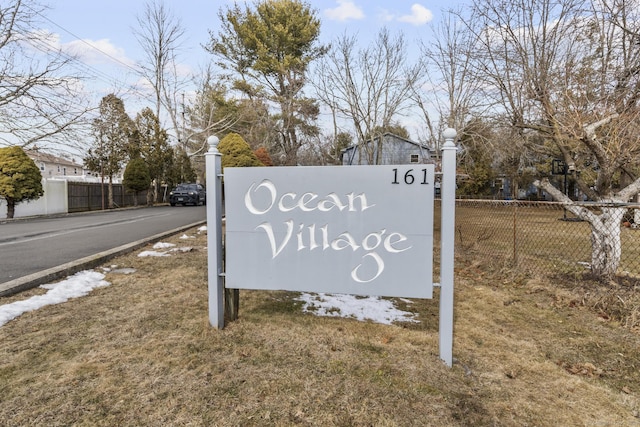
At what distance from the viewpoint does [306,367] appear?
7.73 ft

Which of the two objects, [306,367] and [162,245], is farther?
[162,245]

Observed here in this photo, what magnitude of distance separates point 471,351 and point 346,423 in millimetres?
1317

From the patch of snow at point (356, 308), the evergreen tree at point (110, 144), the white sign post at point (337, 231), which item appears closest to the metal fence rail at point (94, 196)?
the evergreen tree at point (110, 144)

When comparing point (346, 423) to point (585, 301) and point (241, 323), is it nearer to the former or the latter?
point (241, 323)

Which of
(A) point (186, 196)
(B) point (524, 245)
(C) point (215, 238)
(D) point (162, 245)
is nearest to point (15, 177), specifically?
(A) point (186, 196)

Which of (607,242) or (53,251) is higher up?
(607,242)

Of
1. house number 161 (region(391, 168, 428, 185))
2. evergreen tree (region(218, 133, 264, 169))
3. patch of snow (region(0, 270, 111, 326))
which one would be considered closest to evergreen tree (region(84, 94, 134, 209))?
evergreen tree (region(218, 133, 264, 169))

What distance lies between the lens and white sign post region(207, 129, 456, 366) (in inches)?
98.3

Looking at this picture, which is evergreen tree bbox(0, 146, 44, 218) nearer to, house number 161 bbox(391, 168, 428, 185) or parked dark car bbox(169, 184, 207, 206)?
parked dark car bbox(169, 184, 207, 206)

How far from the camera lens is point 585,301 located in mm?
3688

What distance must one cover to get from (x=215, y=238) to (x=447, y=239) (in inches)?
71.4

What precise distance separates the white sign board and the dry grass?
0.51 metres

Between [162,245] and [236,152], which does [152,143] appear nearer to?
[236,152]

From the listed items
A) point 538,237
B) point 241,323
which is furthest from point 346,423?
point 538,237
